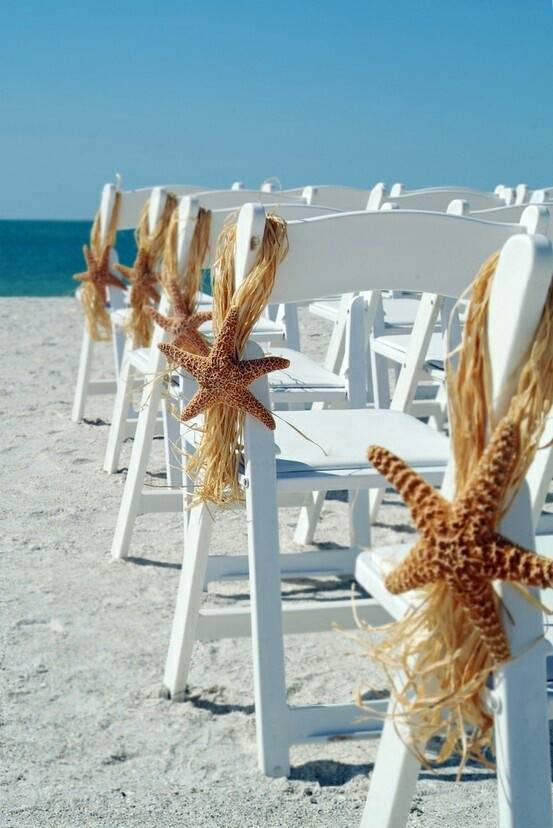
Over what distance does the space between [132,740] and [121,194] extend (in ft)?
9.46

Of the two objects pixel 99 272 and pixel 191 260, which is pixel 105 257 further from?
pixel 191 260

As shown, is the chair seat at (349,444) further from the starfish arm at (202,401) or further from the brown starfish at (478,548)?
the brown starfish at (478,548)

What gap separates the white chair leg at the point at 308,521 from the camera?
3517mm

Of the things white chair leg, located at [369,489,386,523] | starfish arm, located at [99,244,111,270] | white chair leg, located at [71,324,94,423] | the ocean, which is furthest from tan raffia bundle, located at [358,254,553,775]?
the ocean

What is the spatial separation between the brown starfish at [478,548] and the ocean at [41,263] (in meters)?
16.4

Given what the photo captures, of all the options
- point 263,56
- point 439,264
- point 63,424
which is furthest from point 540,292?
point 263,56

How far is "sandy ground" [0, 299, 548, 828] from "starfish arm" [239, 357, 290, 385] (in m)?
Answer: 0.55

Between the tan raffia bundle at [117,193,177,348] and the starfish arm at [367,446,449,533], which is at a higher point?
the starfish arm at [367,446,449,533]

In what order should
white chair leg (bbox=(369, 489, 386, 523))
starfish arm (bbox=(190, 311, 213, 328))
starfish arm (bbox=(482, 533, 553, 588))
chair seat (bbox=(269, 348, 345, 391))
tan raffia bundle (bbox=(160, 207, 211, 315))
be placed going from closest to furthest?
starfish arm (bbox=(482, 533, 553, 588)) < starfish arm (bbox=(190, 311, 213, 328)) < tan raffia bundle (bbox=(160, 207, 211, 315)) < chair seat (bbox=(269, 348, 345, 391)) < white chair leg (bbox=(369, 489, 386, 523))

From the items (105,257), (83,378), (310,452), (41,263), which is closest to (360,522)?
(310,452)

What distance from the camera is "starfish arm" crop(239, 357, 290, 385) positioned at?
201 centimetres

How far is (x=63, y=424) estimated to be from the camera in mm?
5242

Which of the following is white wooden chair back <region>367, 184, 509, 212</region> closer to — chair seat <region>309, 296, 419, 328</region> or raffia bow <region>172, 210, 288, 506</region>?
chair seat <region>309, 296, 419, 328</region>

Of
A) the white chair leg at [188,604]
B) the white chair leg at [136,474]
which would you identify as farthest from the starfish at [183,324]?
the white chair leg at [188,604]
